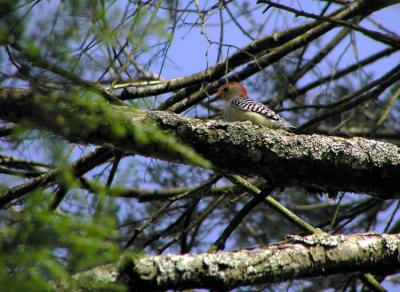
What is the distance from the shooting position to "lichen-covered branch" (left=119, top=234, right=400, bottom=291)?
2.71 m

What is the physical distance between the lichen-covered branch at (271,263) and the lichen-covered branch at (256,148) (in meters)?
0.48

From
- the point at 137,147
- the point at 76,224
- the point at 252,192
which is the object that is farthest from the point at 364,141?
the point at 76,224

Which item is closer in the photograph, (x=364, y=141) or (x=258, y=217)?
(x=364, y=141)

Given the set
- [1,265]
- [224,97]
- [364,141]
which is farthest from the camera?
[224,97]

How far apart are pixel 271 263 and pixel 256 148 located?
2.60ft

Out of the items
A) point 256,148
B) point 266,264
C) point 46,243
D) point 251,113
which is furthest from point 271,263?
point 251,113

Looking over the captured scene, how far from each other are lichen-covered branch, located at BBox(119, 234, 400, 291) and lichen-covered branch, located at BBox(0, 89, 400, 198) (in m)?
0.48

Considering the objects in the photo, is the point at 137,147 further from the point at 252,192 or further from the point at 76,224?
the point at 252,192

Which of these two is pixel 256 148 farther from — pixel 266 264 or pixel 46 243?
pixel 46 243

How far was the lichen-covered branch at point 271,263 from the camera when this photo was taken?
2.71 meters

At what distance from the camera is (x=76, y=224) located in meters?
2.32

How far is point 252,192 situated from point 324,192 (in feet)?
1.78

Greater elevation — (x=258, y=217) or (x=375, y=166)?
(x=258, y=217)

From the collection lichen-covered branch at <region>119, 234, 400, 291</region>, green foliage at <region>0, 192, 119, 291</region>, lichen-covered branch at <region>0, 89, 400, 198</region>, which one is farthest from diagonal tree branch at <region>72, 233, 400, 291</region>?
lichen-covered branch at <region>0, 89, 400, 198</region>
